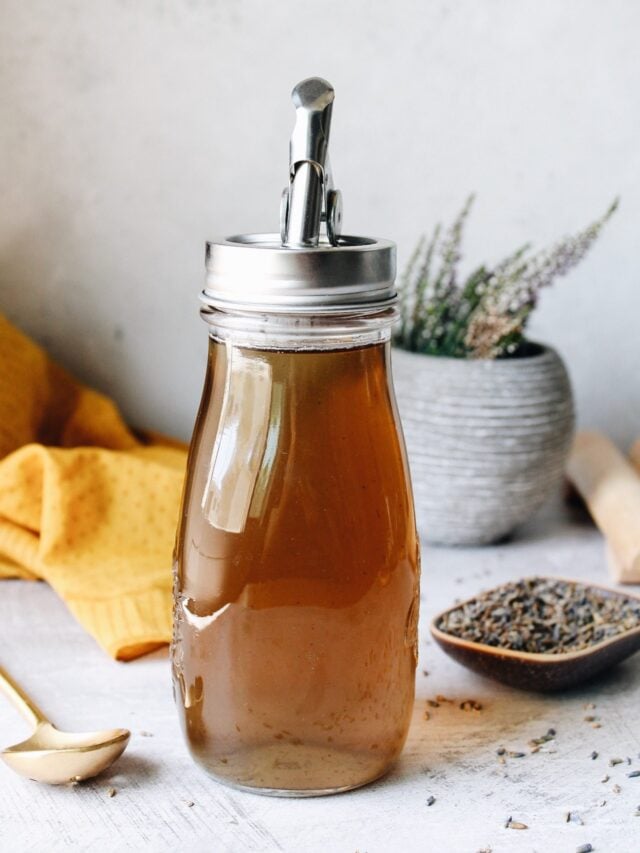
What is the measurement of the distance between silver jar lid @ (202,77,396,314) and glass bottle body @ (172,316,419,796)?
0.09 ft

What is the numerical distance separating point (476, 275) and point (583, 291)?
253 millimetres

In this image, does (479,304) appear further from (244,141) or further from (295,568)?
(295,568)

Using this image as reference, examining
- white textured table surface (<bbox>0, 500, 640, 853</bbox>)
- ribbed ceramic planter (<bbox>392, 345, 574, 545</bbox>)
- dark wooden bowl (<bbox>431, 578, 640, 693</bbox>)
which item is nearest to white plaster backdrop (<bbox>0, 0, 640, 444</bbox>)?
ribbed ceramic planter (<bbox>392, 345, 574, 545</bbox>)

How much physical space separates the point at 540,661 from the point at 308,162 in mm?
350

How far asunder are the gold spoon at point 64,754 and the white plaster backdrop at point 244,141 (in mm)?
610

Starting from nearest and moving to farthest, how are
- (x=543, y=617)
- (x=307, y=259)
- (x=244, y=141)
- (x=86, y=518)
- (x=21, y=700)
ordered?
(x=307, y=259)
(x=21, y=700)
(x=543, y=617)
(x=86, y=518)
(x=244, y=141)

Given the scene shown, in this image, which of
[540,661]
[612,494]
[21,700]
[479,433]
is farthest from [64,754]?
[612,494]

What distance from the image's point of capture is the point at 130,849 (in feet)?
1.80

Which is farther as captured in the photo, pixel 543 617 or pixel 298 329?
pixel 543 617

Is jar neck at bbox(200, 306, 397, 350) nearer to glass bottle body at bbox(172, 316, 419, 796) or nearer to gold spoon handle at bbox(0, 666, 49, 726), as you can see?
glass bottle body at bbox(172, 316, 419, 796)

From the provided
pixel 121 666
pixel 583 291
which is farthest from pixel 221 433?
pixel 583 291

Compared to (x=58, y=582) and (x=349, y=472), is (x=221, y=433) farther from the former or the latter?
(x=58, y=582)

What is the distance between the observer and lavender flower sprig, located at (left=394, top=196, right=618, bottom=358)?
97 centimetres

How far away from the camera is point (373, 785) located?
607 millimetres
